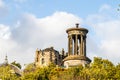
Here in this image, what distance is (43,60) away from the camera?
137125 mm

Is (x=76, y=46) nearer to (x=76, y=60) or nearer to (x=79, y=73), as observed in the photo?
(x=76, y=60)

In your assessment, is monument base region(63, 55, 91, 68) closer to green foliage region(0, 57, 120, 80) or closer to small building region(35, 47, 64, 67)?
green foliage region(0, 57, 120, 80)

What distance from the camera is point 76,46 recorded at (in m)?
125

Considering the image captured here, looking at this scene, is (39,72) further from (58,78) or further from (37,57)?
(37,57)

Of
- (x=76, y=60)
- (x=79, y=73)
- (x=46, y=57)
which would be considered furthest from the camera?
(x=46, y=57)

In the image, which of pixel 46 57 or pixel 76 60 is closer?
pixel 76 60

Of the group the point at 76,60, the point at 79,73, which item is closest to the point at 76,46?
the point at 76,60

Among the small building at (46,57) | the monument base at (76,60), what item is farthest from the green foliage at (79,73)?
the small building at (46,57)

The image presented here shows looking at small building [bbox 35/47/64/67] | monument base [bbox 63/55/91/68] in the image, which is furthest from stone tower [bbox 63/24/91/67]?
small building [bbox 35/47/64/67]

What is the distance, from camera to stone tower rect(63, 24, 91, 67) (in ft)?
401

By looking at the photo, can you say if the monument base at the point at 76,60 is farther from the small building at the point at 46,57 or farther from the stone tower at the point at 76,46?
the small building at the point at 46,57

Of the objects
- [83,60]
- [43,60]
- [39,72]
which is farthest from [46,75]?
[43,60]

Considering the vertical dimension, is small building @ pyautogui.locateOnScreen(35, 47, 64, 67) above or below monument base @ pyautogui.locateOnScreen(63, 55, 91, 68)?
above

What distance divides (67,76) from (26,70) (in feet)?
39.3
